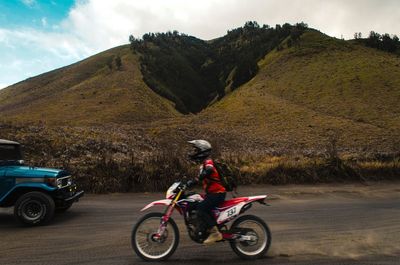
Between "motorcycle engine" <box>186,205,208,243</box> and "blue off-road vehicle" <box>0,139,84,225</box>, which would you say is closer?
"motorcycle engine" <box>186,205,208,243</box>

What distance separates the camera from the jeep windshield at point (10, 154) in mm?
10994

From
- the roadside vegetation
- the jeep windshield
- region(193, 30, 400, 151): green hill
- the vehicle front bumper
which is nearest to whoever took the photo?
the vehicle front bumper

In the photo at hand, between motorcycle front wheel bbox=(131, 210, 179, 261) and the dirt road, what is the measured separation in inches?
9.6

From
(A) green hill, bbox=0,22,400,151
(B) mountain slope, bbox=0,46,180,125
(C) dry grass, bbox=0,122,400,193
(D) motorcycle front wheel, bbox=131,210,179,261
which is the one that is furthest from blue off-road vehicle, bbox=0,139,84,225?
(B) mountain slope, bbox=0,46,180,125

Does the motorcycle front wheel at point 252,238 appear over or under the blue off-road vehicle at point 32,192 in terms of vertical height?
under

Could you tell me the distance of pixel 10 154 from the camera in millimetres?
11258

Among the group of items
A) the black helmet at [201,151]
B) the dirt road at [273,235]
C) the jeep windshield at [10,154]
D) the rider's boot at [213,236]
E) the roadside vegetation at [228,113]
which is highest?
the roadside vegetation at [228,113]

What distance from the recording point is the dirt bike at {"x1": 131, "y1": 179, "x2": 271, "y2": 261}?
7387mm

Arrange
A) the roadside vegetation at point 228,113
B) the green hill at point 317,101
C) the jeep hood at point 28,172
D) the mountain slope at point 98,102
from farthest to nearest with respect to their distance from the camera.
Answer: the mountain slope at point 98,102, the green hill at point 317,101, the roadside vegetation at point 228,113, the jeep hood at point 28,172

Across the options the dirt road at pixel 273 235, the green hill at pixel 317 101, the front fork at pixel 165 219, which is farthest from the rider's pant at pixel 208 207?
the green hill at pixel 317 101

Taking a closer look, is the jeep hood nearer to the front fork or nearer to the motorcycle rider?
the front fork

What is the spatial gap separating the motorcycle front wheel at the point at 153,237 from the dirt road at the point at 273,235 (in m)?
0.24

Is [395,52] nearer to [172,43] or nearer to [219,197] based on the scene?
[172,43]

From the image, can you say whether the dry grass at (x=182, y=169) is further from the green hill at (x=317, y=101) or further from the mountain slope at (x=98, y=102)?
the mountain slope at (x=98, y=102)
